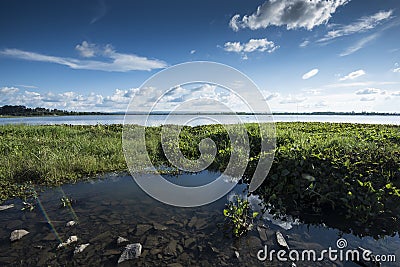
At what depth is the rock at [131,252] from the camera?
3.88m

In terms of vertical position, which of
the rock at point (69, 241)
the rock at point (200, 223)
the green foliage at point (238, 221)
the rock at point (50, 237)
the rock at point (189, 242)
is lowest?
the rock at point (50, 237)

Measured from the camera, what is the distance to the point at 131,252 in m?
3.98

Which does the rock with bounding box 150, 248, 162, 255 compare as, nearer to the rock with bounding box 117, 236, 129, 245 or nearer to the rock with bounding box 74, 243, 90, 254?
the rock with bounding box 117, 236, 129, 245

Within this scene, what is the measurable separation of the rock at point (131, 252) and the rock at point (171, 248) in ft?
1.51

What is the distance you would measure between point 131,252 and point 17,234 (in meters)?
2.38

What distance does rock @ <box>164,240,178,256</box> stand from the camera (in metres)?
4.08

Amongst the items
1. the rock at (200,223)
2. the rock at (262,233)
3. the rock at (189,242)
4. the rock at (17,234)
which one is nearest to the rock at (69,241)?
the rock at (17,234)

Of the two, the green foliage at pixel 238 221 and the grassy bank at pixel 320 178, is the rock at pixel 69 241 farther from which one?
the grassy bank at pixel 320 178

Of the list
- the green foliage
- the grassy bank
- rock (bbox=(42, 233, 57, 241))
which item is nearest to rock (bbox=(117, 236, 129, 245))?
rock (bbox=(42, 233, 57, 241))

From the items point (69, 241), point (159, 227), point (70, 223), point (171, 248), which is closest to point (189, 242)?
point (171, 248)

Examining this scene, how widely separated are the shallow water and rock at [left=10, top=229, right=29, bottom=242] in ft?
0.27

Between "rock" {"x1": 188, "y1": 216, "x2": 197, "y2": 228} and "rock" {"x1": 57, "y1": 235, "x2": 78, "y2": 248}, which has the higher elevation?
"rock" {"x1": 188, "y1": 216, "x2": 197, "y2": 228}

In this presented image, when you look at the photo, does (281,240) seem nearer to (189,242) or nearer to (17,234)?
(189,242)

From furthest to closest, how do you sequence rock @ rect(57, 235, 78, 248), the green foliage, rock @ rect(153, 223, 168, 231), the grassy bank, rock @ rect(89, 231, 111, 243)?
the grassy bank < rock @ rect(153, 223, 168, 231) < the green foliage < rock @ rect(89, 231, 111, 243) < rock @ rect(57, 235, 78, 248)
